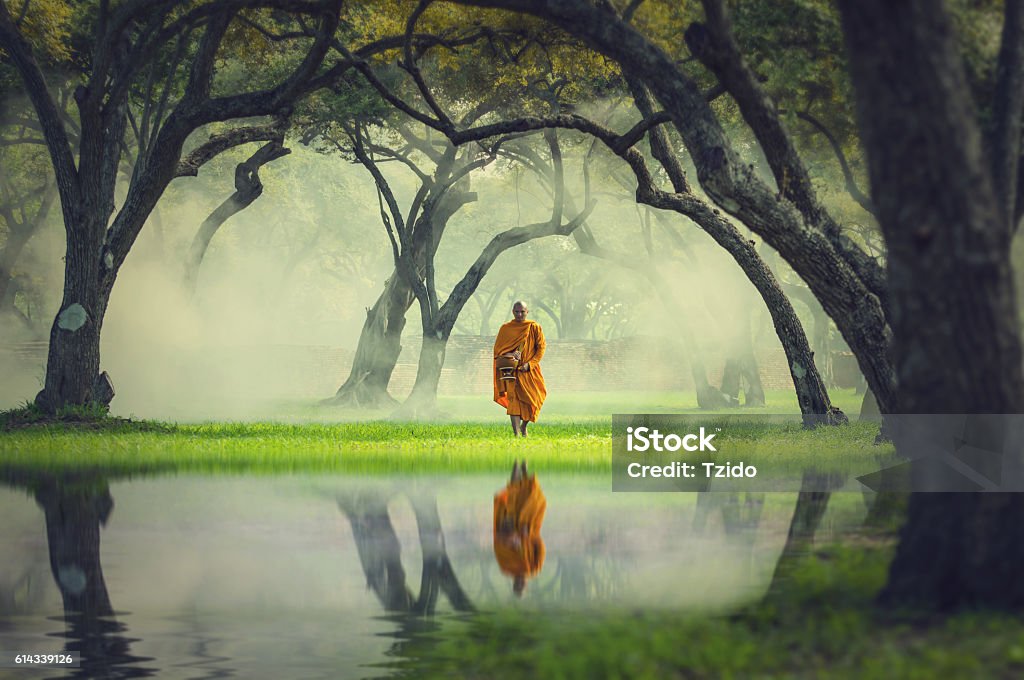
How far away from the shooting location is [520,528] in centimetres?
1038

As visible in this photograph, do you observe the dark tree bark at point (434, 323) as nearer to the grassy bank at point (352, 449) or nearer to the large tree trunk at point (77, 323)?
the grassy bank at point (352, 449)

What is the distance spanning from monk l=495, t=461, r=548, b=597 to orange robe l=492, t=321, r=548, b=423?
204 inches

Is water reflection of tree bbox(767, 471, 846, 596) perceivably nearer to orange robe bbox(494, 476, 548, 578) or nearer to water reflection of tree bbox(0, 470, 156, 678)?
orange robe bbox(494, 476, 548, 578)

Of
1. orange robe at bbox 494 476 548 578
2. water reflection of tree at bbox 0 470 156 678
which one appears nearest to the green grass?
water reflection of tree at bbox 0 470 156 678

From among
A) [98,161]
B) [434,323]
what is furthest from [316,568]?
[434,323]

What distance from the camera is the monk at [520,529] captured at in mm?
8398

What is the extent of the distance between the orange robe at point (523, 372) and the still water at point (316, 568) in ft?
21.4

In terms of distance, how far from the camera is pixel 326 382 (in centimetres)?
5141

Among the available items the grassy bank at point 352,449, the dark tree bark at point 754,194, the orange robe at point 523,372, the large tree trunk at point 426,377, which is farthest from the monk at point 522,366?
the large tree trunk at point 426,377

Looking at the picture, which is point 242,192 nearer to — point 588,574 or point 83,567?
point 83,567

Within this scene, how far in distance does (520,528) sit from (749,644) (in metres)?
4.75

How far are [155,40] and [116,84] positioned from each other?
1139mm

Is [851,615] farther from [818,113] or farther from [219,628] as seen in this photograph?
[818,113]

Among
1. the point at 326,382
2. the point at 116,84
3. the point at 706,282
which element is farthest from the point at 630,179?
the point at 116,84
